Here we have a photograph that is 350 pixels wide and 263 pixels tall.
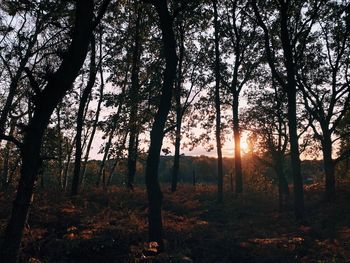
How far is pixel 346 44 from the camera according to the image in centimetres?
2644

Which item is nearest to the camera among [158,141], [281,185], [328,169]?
[158,141]

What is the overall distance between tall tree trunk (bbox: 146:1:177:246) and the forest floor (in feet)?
2.82

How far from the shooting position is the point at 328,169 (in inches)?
1025

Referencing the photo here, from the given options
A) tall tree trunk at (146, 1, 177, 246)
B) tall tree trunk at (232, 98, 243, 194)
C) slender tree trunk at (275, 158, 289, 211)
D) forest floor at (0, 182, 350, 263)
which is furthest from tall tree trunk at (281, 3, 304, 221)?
tall tree trunk at (232, 98, 243, 194)

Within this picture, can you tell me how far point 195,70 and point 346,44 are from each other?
12.4m

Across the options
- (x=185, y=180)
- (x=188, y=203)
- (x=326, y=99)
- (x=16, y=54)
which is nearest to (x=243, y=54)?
(x=326, y=99)

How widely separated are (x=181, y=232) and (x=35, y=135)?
8663mm

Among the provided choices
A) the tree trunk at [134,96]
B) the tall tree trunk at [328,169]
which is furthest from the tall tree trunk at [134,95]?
the tall tree trunk at [328,169]

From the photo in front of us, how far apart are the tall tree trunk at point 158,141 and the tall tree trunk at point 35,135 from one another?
201 inches

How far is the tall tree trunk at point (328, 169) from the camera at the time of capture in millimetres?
25453

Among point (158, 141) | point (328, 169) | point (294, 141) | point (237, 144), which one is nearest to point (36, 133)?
point (158, 141)

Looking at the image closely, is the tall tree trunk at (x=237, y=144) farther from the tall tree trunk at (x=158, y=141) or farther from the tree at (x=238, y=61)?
the tall tree trunk at (x=158, y=141)

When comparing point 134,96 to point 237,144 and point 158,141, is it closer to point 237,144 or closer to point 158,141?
point 158,141

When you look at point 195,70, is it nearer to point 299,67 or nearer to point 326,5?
point 299,67
